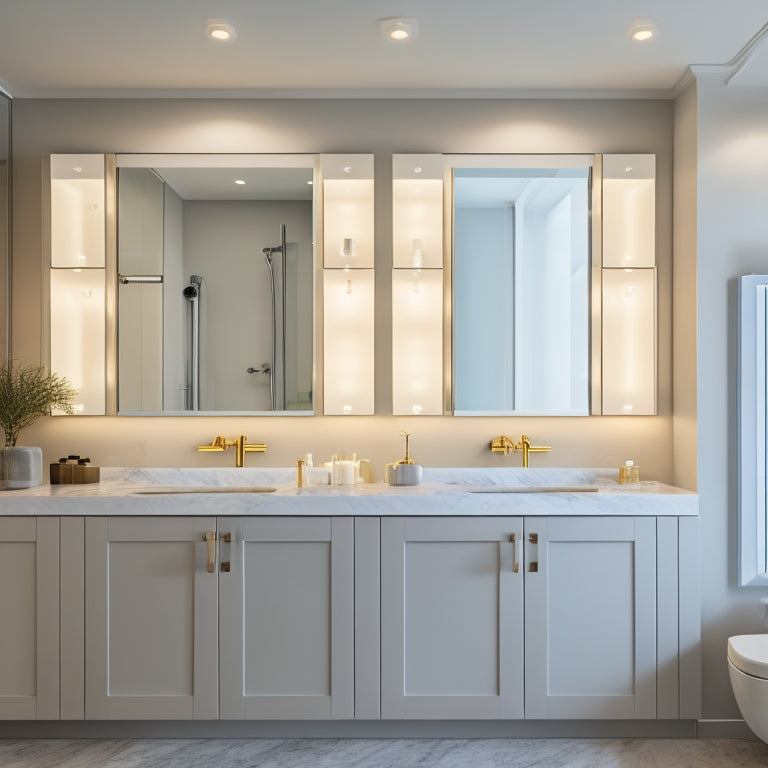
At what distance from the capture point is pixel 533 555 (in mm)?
2525

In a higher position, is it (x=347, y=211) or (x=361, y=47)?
(x=361, y=47)

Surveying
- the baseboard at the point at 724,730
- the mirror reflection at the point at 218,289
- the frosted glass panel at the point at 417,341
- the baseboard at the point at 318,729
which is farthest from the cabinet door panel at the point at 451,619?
the mirror reflection at the point at 218,289

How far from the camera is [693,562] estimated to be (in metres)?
2.55

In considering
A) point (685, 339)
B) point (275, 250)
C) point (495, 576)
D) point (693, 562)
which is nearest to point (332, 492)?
point (495, 576)

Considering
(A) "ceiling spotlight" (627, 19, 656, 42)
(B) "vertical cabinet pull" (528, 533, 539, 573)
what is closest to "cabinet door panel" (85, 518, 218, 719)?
(B) "vertical cabinet pull" (528, 533, 539, 573)

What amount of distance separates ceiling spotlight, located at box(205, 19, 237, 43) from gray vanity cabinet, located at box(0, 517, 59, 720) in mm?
1851

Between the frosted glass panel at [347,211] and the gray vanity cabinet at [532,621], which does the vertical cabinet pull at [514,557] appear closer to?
the gray vanity cabinet at [532,621]

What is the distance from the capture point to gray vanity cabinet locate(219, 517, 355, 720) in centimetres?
251

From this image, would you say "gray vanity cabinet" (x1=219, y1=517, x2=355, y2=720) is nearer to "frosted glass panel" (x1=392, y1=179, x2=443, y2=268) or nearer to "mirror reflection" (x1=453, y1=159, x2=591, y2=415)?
"mirror reflection" (x1=453, y1=159, x2=591, y2=415)

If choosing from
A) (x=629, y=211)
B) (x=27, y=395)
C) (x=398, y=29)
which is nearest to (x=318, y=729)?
(x=27, y=395)

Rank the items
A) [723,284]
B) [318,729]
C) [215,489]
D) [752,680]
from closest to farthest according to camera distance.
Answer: [752,680] < [318,729] < [723,284] < [215,489]

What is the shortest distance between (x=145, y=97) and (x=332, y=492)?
1903mm

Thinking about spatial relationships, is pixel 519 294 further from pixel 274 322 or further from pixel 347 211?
pixel 274 322

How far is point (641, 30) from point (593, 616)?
2118 mm
